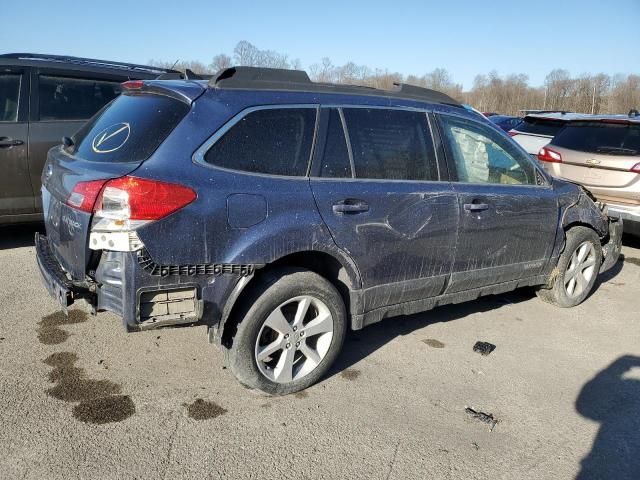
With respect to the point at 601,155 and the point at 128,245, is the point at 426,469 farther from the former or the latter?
the point at 601,155

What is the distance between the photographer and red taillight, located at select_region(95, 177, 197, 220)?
2830 mm

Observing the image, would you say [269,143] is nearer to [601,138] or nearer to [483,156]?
[483,156]

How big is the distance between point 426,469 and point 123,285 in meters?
1.80

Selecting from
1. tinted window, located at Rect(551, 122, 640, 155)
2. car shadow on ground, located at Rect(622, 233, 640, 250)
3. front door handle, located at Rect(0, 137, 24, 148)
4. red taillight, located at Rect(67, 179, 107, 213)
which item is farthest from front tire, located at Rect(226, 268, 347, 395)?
car shadow on ground, located at Rect(622, 233, 640, 250)

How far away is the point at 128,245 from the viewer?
9.30 feet

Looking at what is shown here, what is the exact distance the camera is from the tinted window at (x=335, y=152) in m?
3.44

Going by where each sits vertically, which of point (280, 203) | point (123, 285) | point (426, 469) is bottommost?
point (426, 469)

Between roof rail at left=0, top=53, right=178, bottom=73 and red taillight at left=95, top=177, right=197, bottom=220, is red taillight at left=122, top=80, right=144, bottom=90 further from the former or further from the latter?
roof rail at left=0, top=53, right=178, bottom=73

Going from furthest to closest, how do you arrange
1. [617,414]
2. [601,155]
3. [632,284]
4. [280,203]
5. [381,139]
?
[601,155], [632,284], [381,139], [617,414], [280,203]

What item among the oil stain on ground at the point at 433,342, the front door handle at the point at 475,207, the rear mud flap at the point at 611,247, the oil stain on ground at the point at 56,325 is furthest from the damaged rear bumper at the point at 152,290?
the rear mud flap at the point at 611,247

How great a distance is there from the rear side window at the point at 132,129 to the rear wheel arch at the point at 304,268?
908 millimetres

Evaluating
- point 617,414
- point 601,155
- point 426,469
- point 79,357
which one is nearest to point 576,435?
point 617,414

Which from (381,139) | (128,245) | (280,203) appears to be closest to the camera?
(128,245)

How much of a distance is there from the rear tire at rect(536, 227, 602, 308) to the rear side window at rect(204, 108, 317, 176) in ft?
9.50
